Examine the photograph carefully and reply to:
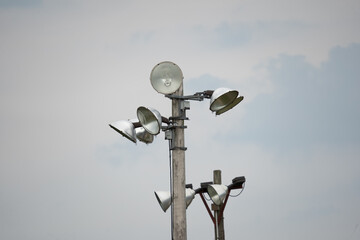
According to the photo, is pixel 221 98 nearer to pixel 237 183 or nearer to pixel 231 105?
pixel 231 105

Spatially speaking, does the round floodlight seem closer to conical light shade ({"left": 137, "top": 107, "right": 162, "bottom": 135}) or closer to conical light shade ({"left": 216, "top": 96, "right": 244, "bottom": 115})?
conical light shade ({"left": 137, "top": 107, "right": 162, "bottom": 135})

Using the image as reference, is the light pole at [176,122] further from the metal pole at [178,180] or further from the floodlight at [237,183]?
the floodlight at [237,183]

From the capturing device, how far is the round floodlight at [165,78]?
36.3 ft

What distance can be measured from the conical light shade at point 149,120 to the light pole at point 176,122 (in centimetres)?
2

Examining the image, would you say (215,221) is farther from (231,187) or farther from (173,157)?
(173,157)

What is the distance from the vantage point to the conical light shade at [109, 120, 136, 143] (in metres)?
10.8

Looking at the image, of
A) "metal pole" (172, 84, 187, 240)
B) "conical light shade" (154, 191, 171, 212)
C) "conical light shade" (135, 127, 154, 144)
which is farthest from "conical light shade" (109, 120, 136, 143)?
"conical light shade" (154, 191, 171, 212)

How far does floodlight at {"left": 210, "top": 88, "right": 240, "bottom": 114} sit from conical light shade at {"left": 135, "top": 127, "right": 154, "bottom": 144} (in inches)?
45.7

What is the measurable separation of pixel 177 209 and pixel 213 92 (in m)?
1.95

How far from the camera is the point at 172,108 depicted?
37.2ft

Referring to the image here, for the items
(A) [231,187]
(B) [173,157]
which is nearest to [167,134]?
(B) [173,157]

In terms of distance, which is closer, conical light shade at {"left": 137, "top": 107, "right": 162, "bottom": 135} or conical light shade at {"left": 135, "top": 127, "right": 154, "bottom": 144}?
conical light shade at {"left": 137, "top": 107, "right": 162, "bottom": 135}

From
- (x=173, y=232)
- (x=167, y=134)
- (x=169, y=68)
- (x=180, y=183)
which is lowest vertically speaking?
(x=173, y=232)

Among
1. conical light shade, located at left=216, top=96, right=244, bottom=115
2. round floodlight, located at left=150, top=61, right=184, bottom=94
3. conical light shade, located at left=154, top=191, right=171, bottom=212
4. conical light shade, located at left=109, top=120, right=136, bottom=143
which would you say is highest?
round floodlight, located at left=150, top=61, right=184, bottom=94
